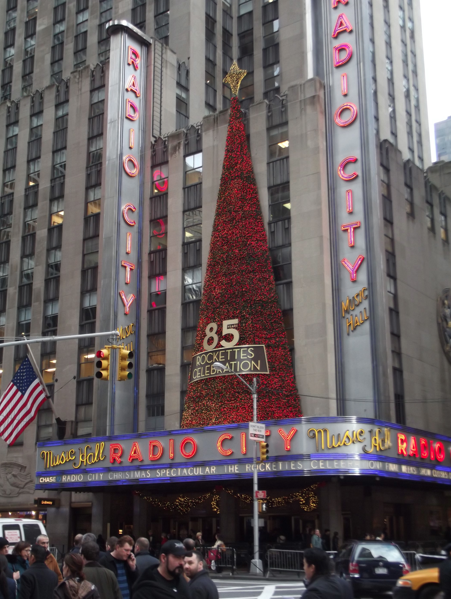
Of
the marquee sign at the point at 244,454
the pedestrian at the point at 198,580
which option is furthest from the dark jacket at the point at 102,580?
the marquee sign at the point at 244,454

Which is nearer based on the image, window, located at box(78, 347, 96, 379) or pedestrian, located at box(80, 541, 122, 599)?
pedestrian, located at box(80, 541, 122, 599)

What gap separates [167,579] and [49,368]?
47919 millimetres

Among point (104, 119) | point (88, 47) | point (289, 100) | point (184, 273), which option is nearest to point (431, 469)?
point (184, 273)

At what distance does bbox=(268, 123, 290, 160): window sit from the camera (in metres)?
46.3

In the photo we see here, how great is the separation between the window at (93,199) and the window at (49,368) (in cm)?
1067

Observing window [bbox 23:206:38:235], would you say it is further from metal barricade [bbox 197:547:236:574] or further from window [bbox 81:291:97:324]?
metal barricade [bbox 197:547:236:574]

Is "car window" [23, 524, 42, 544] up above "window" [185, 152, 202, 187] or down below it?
below

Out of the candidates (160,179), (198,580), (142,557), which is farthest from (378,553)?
(160,179)

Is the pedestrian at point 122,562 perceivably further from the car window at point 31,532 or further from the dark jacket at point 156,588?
the car window at point 31,532

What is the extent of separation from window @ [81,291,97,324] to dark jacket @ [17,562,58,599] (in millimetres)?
42819

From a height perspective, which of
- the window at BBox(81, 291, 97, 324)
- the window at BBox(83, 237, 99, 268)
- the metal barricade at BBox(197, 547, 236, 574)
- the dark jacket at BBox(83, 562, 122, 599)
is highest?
the window at BBox(83, 237, 99, 268)

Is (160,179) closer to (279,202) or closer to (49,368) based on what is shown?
(279,202)

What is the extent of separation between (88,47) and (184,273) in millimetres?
36157

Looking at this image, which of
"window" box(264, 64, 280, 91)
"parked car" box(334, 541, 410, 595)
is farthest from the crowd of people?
"window" box(264, 64, 280, 91)
